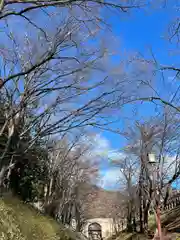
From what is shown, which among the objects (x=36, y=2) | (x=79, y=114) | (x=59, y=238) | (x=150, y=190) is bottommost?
(x=59, y=238)

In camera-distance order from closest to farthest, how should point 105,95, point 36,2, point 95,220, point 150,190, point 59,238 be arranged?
point 36,2 < point 105,95 < point 59,238 < point 150,190 < point 95,220

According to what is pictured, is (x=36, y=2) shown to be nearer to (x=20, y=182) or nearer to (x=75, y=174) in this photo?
(x=20, y=182)

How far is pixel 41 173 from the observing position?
2259cm

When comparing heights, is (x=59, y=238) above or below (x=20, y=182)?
below

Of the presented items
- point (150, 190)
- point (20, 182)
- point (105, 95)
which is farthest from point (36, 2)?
point (20, 182)

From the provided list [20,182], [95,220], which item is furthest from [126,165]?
[95,220]

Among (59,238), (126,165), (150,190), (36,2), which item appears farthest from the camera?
(126,165)

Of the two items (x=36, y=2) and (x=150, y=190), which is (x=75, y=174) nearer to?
(x=150, y=190)

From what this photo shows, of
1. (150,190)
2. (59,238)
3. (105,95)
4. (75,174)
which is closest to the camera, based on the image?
(105,95)

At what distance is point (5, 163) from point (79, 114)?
3697 mm

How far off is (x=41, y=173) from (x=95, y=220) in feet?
166

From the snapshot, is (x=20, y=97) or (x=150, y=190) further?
(x=150, y=190)

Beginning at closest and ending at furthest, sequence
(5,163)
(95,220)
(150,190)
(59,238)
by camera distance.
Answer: (5,163) → (59,238) → (150,190) → (95,220)

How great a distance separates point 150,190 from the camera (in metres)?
18.3
